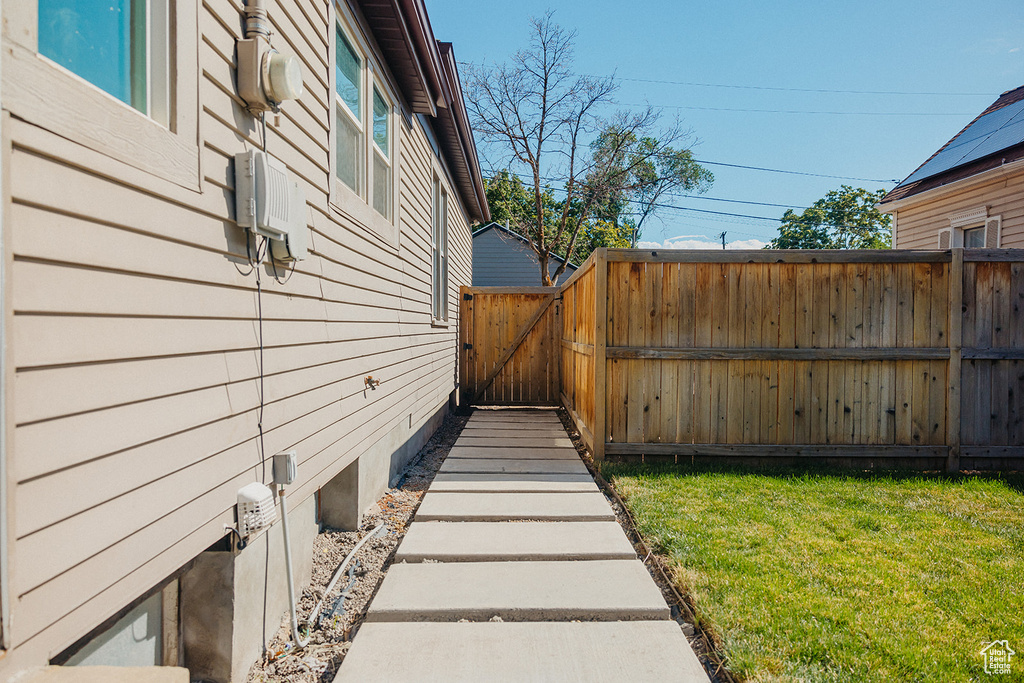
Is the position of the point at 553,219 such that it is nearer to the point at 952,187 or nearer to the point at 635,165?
the point at 635,165

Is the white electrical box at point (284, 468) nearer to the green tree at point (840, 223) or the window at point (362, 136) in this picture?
the window at point (362, 136)

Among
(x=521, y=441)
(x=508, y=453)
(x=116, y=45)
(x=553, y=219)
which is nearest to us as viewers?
(x=116, y=45)

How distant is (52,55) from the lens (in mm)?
1317

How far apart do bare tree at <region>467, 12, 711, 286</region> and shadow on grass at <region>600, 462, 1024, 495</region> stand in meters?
13.0

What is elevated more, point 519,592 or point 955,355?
point 955,355

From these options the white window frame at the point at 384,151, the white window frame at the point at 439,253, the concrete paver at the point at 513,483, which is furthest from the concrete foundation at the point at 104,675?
the white window frame at the point at 439,253

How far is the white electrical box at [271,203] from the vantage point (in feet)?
6.81

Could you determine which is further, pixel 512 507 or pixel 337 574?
pixel 512 507

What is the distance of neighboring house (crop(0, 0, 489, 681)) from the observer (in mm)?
1168

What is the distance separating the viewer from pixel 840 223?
3606cm

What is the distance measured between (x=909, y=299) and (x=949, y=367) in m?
0.71

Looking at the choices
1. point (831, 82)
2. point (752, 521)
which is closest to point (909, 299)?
point (752, 521)

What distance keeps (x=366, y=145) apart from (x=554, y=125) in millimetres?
15045

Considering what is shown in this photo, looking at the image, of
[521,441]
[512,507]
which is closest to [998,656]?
[512,507]
